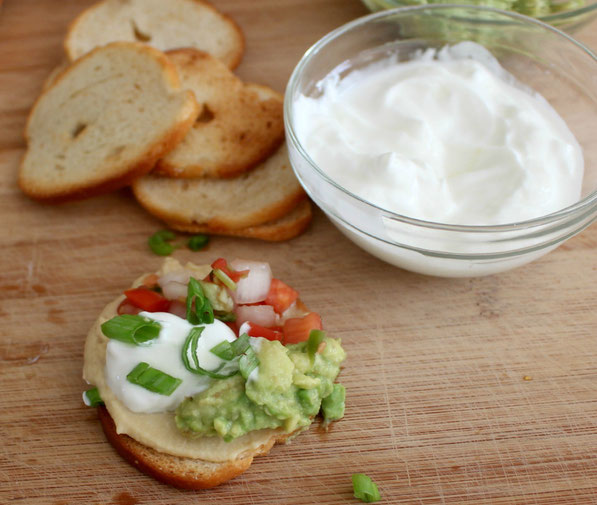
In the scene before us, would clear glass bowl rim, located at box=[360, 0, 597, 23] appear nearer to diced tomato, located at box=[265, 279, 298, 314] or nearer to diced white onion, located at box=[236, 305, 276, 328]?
diced tomato, located at box=[265, 279, 298, 314]

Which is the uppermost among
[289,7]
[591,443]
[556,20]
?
[556,20]

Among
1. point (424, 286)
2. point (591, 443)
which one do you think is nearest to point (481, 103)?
point (424, 286)

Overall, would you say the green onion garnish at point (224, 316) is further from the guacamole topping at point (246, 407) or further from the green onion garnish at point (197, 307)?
the guacamole topping at point (246, 407)

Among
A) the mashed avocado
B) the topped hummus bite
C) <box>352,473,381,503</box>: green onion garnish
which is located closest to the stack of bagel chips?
the topped hummus bite

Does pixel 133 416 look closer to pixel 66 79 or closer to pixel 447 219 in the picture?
pixel 447 219

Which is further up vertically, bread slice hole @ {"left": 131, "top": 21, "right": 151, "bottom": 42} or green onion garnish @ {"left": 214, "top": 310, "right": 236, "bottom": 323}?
bread slice hole @ {"left": 131, "top": 21, "right": 151, "bottom": 42}

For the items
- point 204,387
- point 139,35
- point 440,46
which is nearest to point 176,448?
point 204,387

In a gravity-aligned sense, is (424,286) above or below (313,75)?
below
